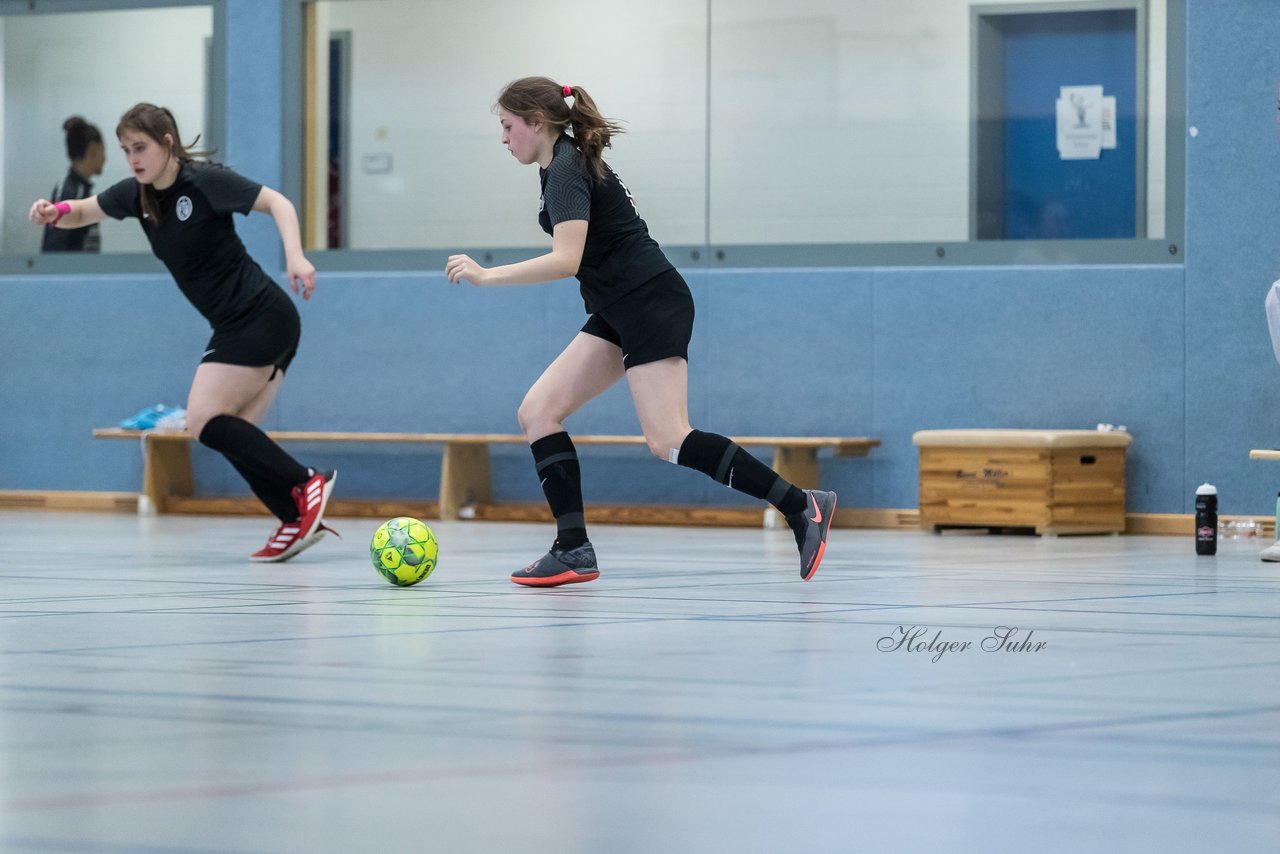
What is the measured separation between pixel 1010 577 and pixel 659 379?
1.54 meters

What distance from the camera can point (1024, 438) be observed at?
909cm

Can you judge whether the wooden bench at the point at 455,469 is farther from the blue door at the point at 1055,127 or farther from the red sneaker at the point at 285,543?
the red sneaker at the point at 285,543

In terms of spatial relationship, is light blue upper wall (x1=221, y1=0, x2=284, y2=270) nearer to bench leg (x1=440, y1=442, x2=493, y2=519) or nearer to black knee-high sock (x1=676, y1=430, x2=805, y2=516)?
bench leg (x1=440, y1=442, x2=493, y2=519)

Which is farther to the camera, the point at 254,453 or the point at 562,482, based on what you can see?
the point at 254,453

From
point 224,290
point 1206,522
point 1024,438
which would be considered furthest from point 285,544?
point 1024,438

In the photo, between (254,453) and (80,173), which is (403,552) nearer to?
(254,453)

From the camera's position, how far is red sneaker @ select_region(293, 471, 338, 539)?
702cm

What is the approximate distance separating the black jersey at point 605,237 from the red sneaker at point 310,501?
171cm

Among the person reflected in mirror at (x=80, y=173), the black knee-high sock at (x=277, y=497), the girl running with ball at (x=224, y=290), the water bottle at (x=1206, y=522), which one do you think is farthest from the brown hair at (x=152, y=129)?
the person reflected in mirror at (x=80, y=173)

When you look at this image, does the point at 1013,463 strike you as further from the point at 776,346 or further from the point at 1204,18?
the point at 1204,18

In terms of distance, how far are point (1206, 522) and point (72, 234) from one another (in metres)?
7.30

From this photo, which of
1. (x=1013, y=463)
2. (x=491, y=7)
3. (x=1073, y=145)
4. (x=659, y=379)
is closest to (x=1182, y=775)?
(x=659, y=379)

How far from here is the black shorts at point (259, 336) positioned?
7.06 m

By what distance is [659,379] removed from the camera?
5.68 m
